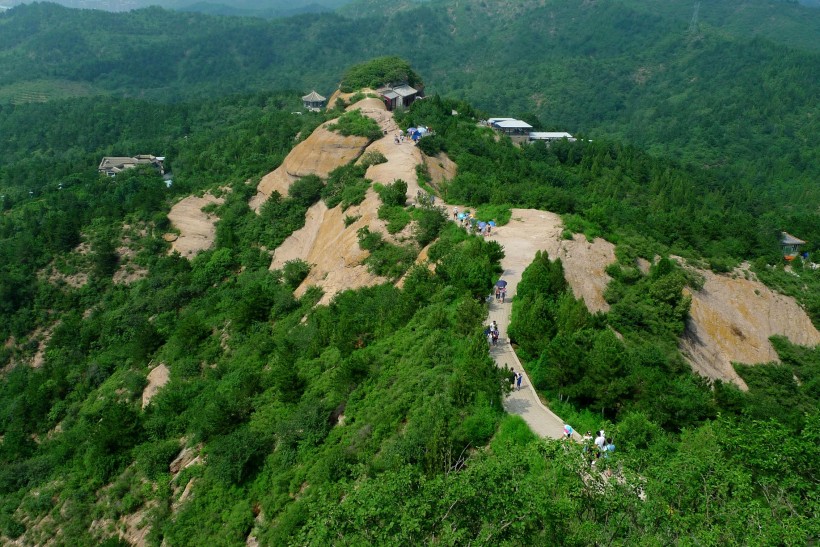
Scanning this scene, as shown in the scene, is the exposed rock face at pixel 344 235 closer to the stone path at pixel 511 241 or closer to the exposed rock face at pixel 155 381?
the stone path at pixel 511 241

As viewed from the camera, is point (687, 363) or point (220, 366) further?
point (220, 366)

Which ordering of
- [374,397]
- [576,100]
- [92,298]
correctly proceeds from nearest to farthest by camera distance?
[374,397] → [92,298] → [576,100]

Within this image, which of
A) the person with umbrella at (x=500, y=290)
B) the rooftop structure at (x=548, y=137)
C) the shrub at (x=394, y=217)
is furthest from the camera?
the rooftop structure at (x=548, y=137)

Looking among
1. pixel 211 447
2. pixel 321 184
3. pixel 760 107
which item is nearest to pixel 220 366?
pixel 211 447

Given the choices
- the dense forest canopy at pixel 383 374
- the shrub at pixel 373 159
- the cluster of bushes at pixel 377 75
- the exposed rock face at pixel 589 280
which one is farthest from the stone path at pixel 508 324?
the cluster of bushes at pixel 377 75

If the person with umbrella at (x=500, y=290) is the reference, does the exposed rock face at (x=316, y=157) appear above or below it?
below

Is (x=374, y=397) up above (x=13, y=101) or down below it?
above

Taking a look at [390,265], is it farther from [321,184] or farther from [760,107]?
[760,107]
